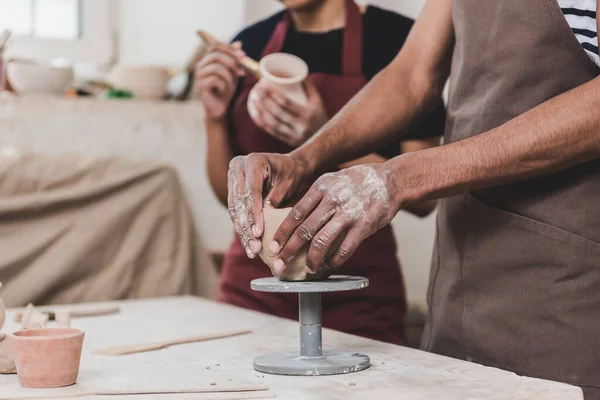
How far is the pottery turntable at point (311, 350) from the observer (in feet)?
3.75

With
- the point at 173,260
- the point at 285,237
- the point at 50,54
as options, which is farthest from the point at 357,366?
the point at 50,54

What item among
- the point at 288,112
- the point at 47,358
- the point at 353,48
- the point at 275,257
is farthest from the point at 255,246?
the point at 353,48

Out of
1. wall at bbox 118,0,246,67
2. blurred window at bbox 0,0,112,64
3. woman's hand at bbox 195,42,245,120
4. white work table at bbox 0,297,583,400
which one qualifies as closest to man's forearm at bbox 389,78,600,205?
white work table at bbox 0,297,583,400

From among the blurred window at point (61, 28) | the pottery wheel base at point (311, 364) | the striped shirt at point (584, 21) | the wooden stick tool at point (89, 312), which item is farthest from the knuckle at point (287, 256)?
the blurred window at point (61, 28)

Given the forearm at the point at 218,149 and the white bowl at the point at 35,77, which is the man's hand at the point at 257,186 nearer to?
the forearm at the point at 218,149

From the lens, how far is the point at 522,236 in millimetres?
1375

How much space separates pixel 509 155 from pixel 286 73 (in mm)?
986

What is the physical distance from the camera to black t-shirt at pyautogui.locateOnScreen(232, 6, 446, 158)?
2.25m

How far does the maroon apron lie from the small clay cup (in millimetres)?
1050

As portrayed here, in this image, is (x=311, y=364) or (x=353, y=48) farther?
(x=353, y=48)

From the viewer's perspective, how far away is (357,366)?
3.84ft

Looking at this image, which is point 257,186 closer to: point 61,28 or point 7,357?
point 7,357

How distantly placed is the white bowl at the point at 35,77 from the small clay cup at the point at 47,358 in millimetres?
2226

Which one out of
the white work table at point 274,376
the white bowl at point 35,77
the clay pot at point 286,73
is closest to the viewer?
the white work table at point 274,376
